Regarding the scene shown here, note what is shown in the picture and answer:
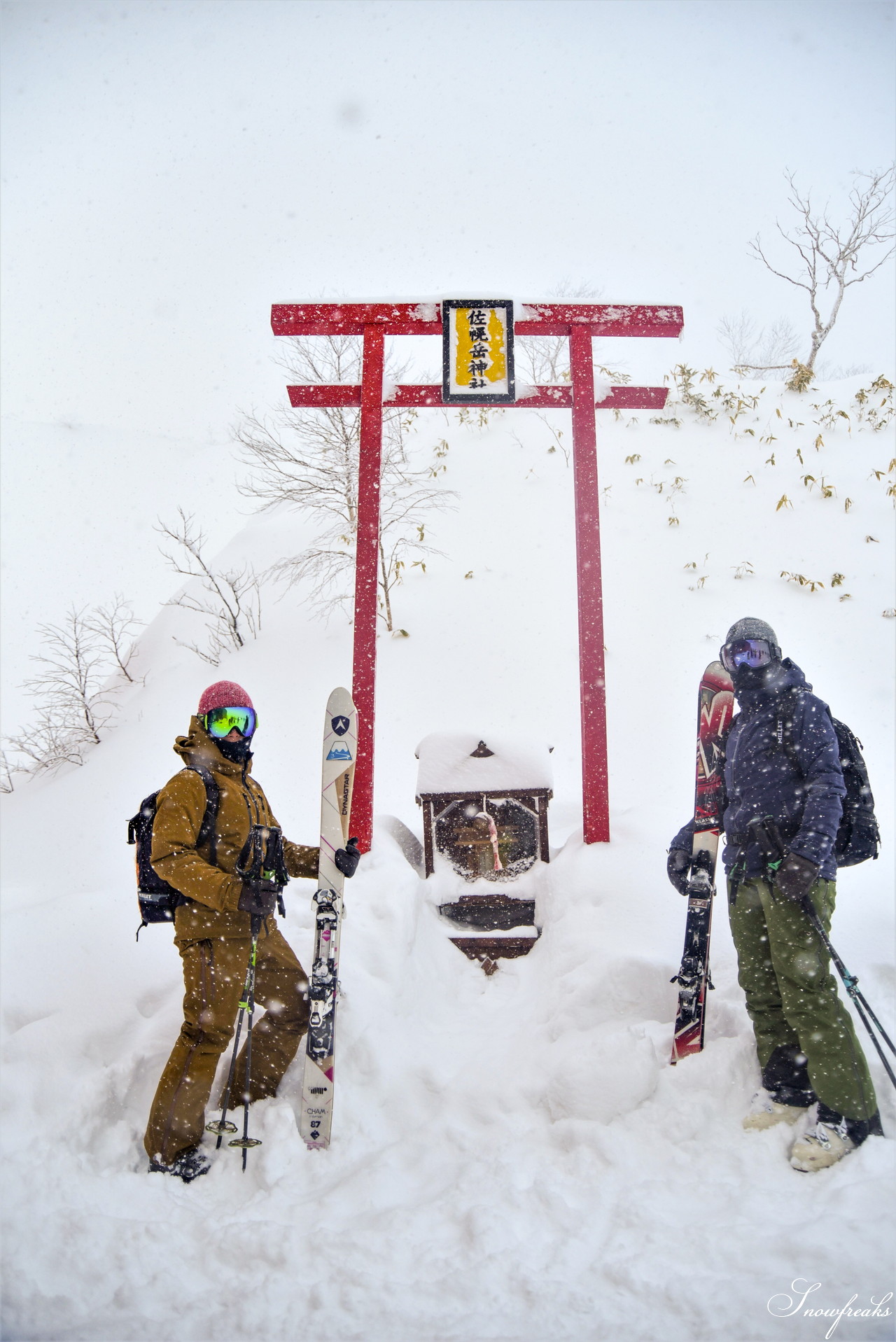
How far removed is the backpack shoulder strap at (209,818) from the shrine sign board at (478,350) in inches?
144

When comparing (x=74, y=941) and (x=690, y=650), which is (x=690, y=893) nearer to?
(x=74, y=941)

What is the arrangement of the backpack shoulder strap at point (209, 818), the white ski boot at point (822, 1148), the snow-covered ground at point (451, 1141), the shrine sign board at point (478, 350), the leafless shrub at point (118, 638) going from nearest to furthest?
the snow-covered ground at point (451, 1141)
the white ski boot at point (822, 1148)
the backpack shoulder strap at point (209, 818)
the shrine sign board at point (478, 350)
the leafless shrub at point (118, 638)

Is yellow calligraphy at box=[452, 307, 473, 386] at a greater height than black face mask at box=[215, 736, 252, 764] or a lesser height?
greater

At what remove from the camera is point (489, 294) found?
5.39 meters

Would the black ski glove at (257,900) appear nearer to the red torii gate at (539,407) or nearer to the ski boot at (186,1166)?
the ski boot at (186,1166)

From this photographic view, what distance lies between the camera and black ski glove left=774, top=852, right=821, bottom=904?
2729 mm

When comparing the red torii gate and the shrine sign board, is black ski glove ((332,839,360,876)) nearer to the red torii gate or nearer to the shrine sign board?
the red torii gate

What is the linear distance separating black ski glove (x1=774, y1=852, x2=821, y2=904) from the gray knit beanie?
934 mm

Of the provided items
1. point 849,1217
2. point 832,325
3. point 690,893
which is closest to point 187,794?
point 690,893

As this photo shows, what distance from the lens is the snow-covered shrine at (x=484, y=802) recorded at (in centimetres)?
507

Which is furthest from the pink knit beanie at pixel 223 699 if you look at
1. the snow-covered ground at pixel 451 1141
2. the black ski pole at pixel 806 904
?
the black ski pole at pixel 806 904

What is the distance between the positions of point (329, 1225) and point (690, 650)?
8660 mm

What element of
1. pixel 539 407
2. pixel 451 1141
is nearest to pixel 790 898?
pixel 451 1141

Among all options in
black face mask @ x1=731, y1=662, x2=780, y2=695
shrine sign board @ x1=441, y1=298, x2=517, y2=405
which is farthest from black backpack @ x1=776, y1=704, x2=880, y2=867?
shrine sign board @ x1=441, y1=298, x2=517, y2=405
